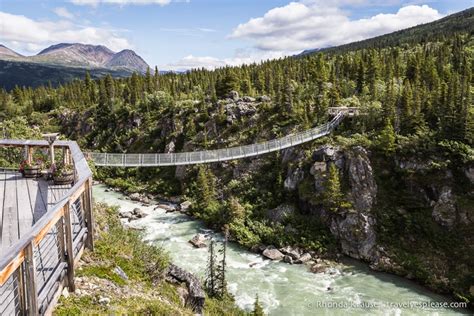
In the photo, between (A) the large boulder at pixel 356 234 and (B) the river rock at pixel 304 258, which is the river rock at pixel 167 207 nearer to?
(B) the river rock at pixel 304 258

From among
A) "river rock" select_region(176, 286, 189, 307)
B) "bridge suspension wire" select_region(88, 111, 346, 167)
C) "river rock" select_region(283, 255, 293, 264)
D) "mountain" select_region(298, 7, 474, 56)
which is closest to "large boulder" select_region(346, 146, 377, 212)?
"bridge suspension wire" select_region(88, 111, 346, 167)

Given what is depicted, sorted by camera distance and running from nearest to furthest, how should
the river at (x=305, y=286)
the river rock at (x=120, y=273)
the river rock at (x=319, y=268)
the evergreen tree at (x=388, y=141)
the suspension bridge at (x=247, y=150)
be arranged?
1. the river rock at (x=120, y=273)
2. the river at (x=305, y=286)
3. the river rock at (x=319, y=268)
4. the evergreen tree at (x=388, y=141)
5. the suspension bridge at (x=247, y=150)

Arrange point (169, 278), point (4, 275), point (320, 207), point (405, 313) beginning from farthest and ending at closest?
point (320, 207), point (405, 313), point (169, 278), point (4, 275)

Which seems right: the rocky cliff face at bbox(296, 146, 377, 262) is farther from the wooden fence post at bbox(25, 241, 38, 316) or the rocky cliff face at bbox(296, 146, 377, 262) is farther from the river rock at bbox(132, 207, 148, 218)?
the wooden fence post at bbox(25, 241, 38, 316)

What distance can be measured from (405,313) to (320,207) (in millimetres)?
9117

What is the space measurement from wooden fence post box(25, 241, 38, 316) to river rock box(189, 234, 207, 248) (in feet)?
63.0

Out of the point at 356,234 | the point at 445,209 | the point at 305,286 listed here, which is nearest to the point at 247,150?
the point at 356,234

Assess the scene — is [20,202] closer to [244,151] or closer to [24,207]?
[24,207]

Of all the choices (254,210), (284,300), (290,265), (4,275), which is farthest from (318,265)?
(4,275)

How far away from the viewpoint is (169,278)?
946 centimetres

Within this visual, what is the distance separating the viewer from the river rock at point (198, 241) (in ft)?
74.8

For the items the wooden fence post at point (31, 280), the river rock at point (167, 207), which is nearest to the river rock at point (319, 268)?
the river rock at point (167, 207)

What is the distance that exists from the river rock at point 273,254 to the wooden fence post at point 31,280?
18765 mm

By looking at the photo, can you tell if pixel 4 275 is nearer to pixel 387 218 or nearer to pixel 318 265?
pixel 318 265
